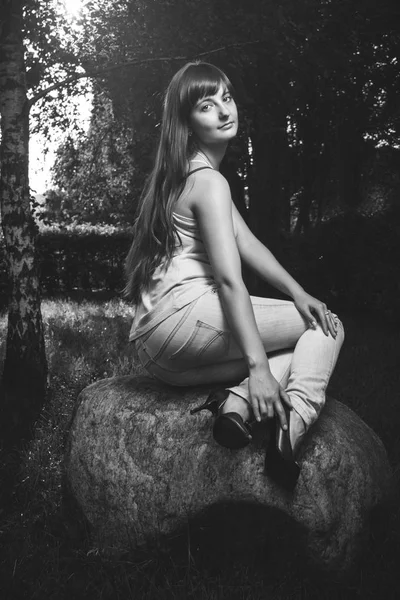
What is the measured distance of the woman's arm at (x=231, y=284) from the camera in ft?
7.66

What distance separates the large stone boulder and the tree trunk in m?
2.33

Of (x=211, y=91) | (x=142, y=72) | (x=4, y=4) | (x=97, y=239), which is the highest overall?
(x=4, y=4)

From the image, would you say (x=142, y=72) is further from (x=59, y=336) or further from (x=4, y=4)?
(x=59, y=336)

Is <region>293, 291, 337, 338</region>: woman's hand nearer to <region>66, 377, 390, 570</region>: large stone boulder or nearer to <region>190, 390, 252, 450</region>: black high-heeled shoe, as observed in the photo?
<region>66, 377, 390, 570</region>: large stone boulder

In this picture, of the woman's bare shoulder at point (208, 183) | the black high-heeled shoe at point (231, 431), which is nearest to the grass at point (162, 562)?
the black high-heeled shoe at point (231, 431)

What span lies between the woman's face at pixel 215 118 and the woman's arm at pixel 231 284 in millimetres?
232

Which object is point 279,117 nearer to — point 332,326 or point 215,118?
point 215,118

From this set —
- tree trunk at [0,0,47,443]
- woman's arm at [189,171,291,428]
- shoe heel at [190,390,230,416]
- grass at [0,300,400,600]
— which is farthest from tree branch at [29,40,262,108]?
shoe heel at [190,390,230,416]

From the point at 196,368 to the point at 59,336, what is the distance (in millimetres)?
4798

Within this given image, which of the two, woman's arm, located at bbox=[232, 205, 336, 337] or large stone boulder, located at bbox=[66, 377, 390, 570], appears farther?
woman's arm, located at bbox=[232, 205, 336, 337]

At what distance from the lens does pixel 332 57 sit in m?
5.94

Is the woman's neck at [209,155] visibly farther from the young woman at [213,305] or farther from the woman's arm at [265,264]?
the woman's arm at [265,264]

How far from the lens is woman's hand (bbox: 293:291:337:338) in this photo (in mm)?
2611

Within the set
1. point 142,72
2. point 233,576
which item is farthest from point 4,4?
point 233,576
